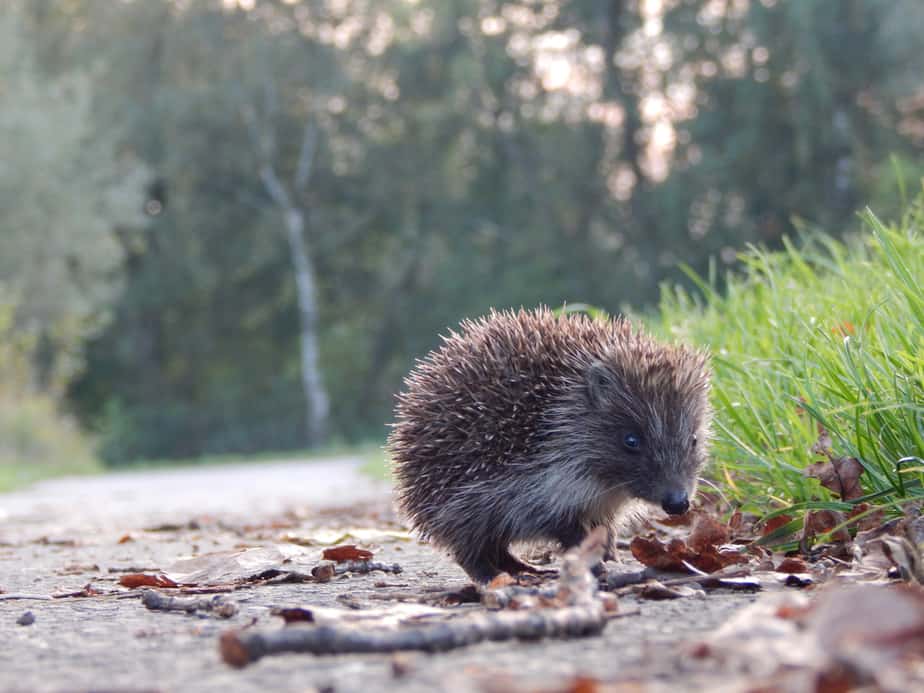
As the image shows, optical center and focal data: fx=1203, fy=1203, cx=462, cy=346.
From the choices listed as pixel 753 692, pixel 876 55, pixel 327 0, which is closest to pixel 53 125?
pixel 327 0

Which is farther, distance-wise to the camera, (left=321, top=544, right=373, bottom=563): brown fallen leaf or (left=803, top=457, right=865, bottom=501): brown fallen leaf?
(left=321, top=544, right=373, bottom=563): brown fallen leaf

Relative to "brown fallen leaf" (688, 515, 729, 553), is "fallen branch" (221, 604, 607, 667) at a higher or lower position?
higher

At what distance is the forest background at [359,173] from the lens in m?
37.6

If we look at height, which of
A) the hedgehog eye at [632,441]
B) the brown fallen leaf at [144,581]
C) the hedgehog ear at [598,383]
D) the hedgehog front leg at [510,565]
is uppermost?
the hedgehog ear at [598,383]

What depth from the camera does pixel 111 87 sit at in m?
46.3

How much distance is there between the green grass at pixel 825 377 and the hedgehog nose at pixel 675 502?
33 cm

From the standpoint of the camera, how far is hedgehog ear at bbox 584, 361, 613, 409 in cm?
487

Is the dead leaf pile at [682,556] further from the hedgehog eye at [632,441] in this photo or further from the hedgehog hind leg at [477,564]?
the hedgehog hind leg at [477,564]

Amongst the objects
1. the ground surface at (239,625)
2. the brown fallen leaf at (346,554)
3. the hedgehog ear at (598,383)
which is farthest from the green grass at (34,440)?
→ the hedgehog ear at (598,383)

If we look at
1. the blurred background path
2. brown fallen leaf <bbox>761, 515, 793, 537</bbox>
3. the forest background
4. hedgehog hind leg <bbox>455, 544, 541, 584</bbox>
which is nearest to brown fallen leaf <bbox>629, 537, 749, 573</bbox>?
brown fallen leaf <bbox>761, 515, 793, 537</bbox>

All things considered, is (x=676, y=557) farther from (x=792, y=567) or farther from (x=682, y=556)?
(x=792, y=567)

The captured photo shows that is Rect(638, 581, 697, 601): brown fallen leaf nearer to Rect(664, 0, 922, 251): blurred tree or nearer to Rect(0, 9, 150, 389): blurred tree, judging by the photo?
Rect(664, 0, 922, 251): blurred tree

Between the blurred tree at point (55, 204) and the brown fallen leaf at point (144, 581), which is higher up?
the blurred tree at point (55, 204)

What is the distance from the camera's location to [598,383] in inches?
193
